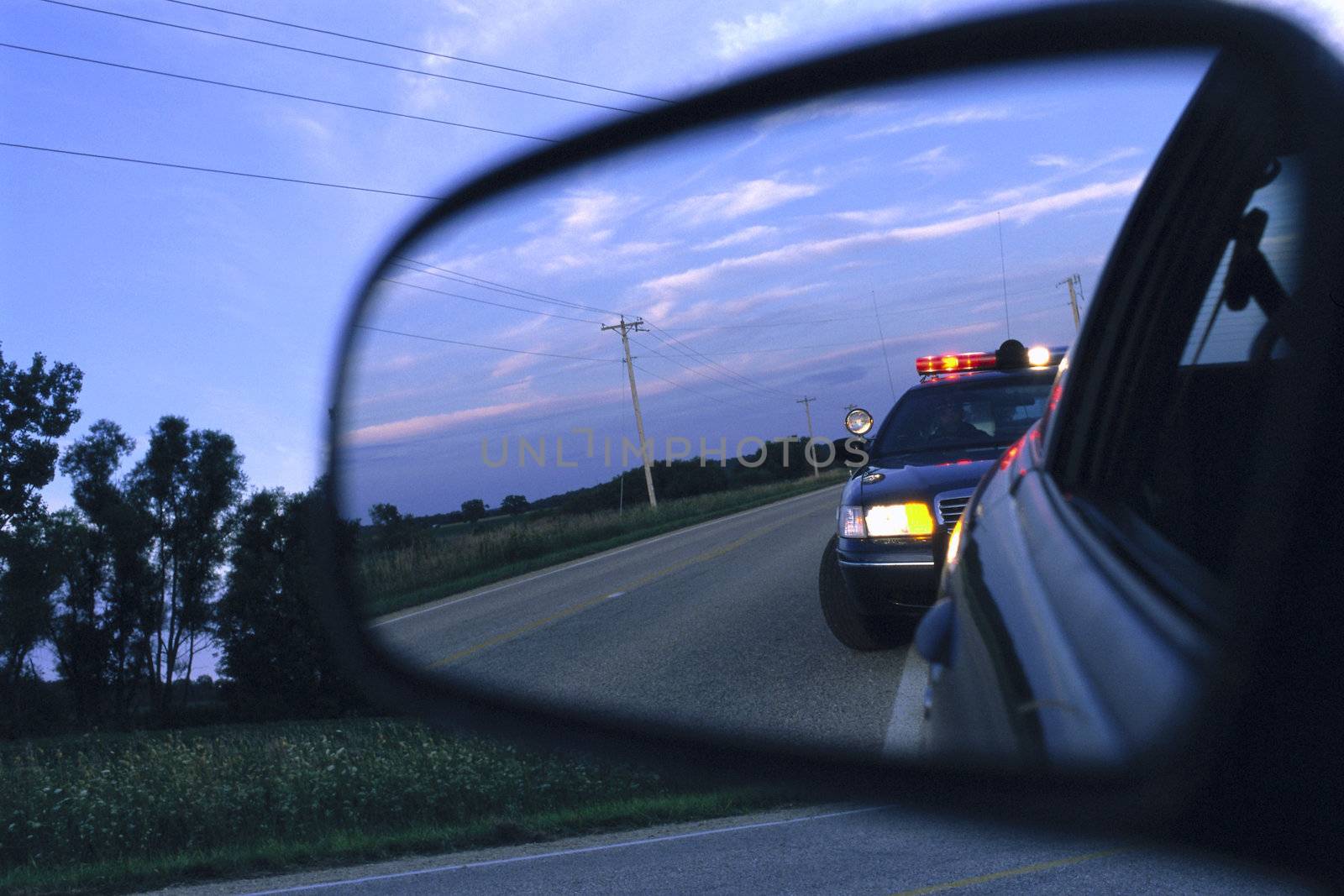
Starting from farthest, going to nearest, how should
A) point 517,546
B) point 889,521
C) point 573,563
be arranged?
point 573,563
point 517,546
point 889,521

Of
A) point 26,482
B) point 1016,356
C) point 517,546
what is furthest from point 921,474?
point 26,482

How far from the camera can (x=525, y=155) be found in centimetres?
290

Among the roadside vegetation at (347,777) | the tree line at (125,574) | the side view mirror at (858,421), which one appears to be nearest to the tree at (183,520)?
the tree line at (125,574)

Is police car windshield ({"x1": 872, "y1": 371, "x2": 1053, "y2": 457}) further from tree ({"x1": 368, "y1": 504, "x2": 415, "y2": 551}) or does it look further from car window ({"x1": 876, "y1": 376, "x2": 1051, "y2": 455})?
tree ({"x1": 368, "y1": 504, "x2": 415, "y2": 551})

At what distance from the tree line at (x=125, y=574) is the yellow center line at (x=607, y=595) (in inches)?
738

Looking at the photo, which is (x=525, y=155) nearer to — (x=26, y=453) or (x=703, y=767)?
(x=703, y=767)

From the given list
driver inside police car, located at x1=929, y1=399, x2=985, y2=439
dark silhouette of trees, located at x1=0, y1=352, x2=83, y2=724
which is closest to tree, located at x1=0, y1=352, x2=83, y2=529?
dark silhouette of trees, located at x1=0, y1=352, x2=83, y2=724

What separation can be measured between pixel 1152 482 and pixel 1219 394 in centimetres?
19

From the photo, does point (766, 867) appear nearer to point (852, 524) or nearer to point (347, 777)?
point (852, 524)

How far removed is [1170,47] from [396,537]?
277 centimetres

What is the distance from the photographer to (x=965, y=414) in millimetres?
4230

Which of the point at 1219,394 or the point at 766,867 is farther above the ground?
the point at 1219,394

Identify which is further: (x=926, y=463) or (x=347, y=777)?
(x=347, y=777)

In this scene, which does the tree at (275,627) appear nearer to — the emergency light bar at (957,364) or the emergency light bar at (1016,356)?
the emergency light bar at (957,364)
